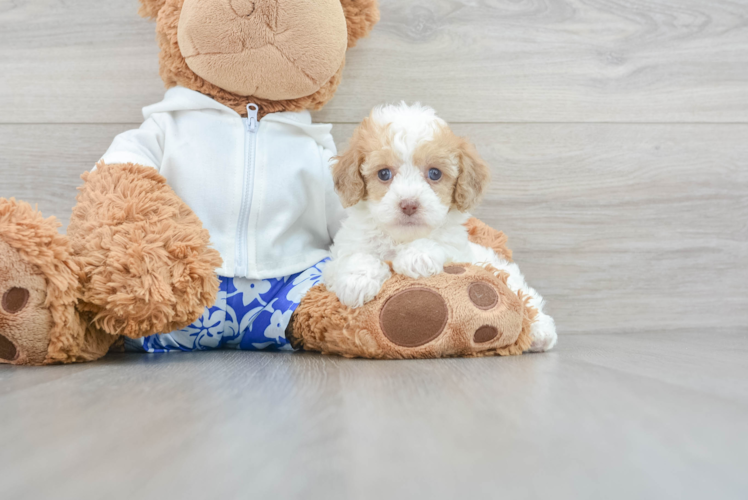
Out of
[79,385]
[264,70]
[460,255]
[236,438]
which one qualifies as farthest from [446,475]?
[264,70]

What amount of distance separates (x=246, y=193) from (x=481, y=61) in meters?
0.73

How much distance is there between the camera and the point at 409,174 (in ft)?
3.36

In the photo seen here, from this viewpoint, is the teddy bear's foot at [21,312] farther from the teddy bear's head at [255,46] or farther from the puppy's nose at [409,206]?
the puppy's nose at [409,206]

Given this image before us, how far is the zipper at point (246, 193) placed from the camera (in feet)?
3.74

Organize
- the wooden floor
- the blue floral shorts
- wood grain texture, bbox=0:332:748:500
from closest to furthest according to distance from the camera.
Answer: wood grain texture, bbox=0:332:748:500
the blue floral shorts
the wooden floor

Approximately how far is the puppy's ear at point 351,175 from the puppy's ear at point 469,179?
0.61 ft

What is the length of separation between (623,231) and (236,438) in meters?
1.30

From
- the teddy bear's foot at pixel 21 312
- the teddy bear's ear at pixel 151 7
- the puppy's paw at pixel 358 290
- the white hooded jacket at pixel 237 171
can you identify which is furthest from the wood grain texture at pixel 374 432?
the teddy bear's ear at pixel 151 7

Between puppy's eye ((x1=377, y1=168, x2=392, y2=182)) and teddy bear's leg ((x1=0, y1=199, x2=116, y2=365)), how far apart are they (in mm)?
551

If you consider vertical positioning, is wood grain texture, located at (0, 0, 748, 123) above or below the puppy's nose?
above

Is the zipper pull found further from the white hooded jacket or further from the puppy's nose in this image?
the puppy's nose

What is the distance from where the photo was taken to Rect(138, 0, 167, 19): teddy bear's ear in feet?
3.88

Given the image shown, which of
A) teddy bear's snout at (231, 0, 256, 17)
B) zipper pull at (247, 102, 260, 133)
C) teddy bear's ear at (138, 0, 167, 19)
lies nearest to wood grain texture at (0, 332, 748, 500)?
zipper pull at (247, 102, 260, 133)

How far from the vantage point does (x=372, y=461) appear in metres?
0.45
